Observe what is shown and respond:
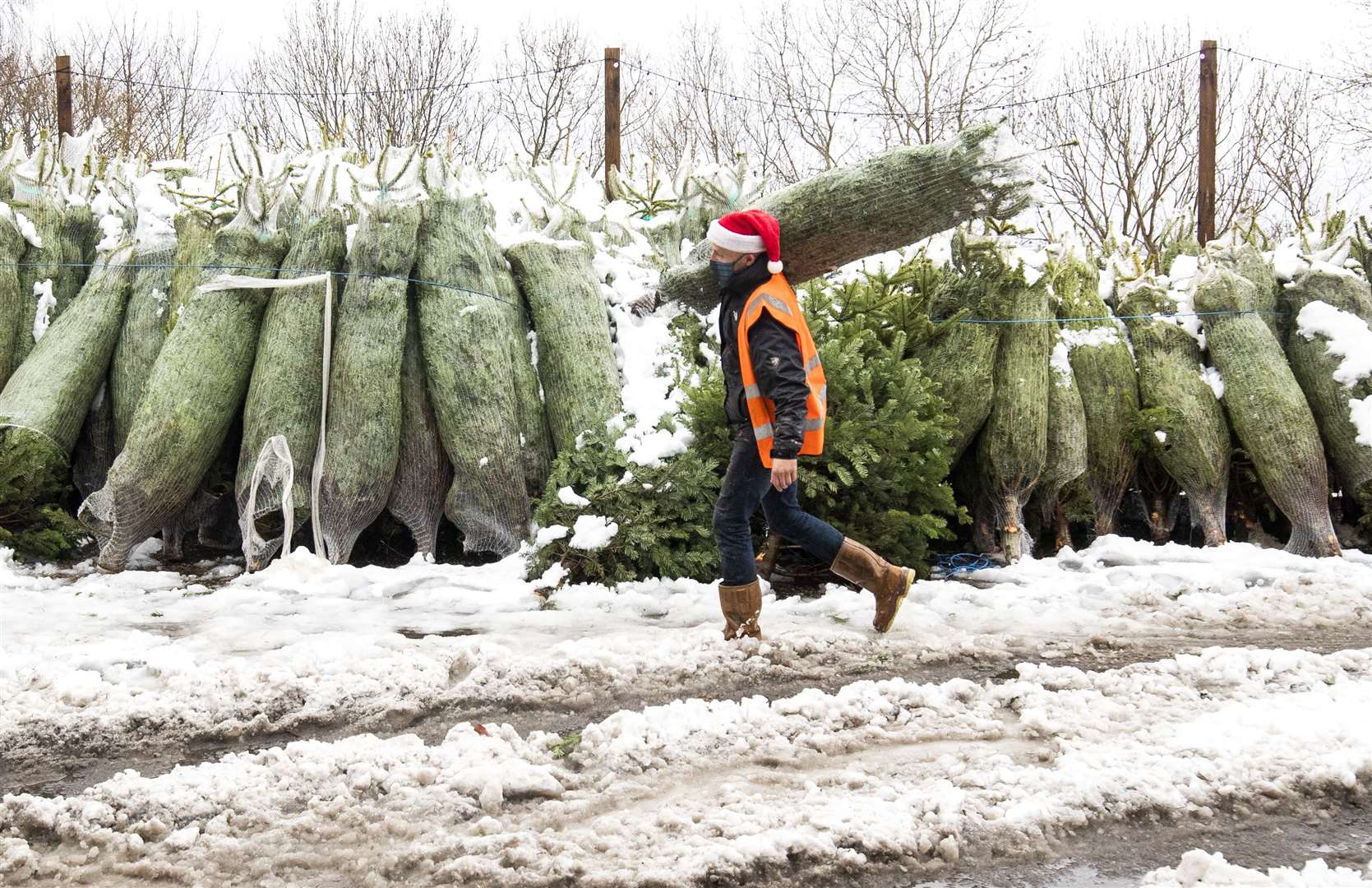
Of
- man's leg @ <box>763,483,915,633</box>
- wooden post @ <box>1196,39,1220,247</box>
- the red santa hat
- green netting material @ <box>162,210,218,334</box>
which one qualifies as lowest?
man's leg @ <box>763,483,915,633</box>

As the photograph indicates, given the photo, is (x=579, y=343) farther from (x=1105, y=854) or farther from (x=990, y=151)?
(x=1105, y=854)

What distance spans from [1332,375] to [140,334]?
7.12 metres

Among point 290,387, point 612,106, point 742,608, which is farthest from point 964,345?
point 612,106

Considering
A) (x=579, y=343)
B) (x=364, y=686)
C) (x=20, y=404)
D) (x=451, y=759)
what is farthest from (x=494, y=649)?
(x=20, y=404)

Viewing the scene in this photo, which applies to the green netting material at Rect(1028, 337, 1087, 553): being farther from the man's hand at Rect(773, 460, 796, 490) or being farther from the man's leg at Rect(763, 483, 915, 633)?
the man's hand at Rect(773, 460, 796, 490)

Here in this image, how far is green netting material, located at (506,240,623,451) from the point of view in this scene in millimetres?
5898

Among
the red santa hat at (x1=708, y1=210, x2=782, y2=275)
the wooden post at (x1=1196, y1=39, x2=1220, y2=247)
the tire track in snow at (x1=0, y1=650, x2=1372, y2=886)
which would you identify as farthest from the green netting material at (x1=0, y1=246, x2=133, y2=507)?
the wooden post at (x1=1196, y1=39, x2=1220, y2=247)

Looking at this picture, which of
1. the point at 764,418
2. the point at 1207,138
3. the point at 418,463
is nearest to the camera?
the point at 764,418

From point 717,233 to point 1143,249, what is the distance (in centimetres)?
1909

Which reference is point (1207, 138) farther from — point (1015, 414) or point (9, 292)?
point (9, 292)

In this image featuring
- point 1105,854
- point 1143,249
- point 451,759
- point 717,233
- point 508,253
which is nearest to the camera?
point 1105,854

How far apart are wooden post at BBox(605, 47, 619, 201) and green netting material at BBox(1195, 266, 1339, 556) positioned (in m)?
9.97

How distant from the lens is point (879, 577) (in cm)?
417

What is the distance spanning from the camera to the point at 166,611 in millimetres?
4707
